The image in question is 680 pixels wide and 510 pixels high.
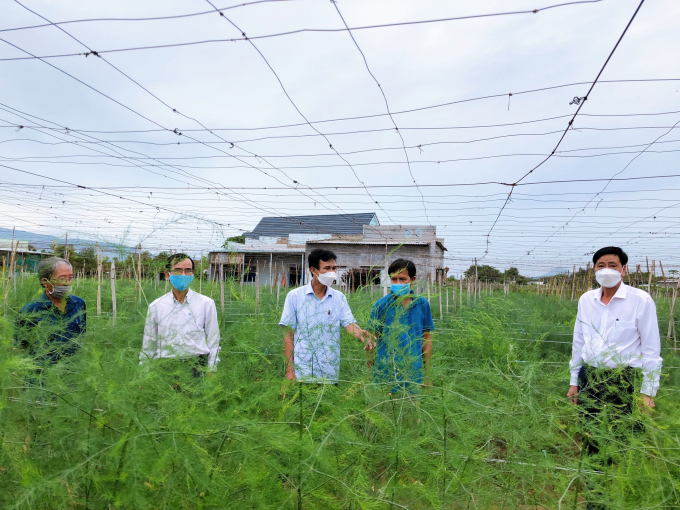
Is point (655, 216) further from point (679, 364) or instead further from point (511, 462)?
point (511, 462)

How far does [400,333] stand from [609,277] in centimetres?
121

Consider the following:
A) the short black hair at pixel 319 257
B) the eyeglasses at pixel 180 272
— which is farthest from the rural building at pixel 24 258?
the short black hair at pixel 319 257

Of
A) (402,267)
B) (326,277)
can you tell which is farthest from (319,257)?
(402,267)

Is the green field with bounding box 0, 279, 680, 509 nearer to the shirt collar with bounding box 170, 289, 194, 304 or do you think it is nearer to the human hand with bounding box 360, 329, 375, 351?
the human hand with bounding box 360, 329, 375, 351

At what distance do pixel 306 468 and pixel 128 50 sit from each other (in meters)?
5.06

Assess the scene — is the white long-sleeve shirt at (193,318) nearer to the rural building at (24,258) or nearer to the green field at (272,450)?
the green field at (272,450)

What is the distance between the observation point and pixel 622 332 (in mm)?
1944

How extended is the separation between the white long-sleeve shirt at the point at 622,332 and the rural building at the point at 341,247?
9.76 m

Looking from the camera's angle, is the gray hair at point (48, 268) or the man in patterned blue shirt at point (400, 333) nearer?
the man in patterned blue shirt at point (400, 333)

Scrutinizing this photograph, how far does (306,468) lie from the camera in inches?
37.9

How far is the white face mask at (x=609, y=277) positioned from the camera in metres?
2.04

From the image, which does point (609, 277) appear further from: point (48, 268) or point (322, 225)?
point (322, 225)

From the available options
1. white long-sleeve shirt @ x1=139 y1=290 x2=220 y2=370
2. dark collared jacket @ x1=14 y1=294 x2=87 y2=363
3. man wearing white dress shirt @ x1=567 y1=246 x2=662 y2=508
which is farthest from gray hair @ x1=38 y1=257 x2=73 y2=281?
man wearing white dress shirt @ x1=567 y1=246 x2=662 y2=508

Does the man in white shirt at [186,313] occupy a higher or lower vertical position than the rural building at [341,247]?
lower
